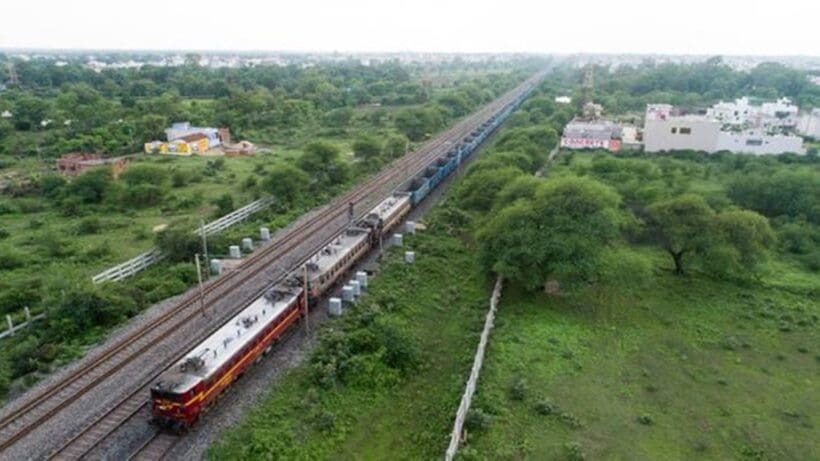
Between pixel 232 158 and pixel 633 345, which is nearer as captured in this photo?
pixel 633 345

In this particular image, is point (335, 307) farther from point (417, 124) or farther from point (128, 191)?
point (417, 124)

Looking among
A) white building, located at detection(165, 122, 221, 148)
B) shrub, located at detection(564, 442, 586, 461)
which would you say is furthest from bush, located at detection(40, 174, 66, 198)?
shrub, located at detection(564, 442, 586, 461)

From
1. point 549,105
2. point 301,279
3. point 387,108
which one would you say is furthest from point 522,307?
point 387,108

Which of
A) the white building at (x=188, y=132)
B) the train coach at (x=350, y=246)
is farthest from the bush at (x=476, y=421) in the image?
the white building at (x=188, y=132)

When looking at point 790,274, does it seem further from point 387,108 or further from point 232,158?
point 387,108

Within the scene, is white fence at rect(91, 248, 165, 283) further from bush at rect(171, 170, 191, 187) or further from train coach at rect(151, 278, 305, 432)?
bush at rect(171, 170, 191, 187)
